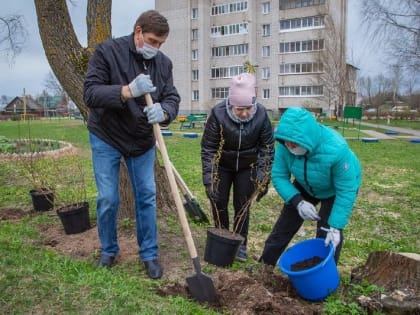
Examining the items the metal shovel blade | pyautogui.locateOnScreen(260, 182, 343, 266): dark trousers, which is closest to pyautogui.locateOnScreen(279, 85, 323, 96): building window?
pyautogui.locateOnScreen(260, 182, 343, 266): dark trousers

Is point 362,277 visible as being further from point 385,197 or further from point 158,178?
point 385,197

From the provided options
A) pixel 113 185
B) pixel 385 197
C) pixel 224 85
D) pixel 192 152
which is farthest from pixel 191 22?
pixel 113 185

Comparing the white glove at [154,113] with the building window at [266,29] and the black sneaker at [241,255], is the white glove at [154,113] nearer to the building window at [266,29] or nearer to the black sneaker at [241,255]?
the black sneaker at [241,255]

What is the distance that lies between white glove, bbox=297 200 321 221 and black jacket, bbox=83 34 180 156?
1.14 metres

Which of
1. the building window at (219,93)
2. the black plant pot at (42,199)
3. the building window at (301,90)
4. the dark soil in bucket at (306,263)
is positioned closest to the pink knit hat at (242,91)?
the dark soil in bucket at (306,263)

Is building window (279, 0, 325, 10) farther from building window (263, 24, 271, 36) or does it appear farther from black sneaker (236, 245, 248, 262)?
black sneaker (236, 245, 248, 262)

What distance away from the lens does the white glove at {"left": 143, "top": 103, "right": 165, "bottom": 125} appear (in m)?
2.85

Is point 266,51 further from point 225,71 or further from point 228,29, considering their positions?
point 228,29

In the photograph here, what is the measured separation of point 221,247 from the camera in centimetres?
332

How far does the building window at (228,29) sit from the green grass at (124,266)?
37440mm

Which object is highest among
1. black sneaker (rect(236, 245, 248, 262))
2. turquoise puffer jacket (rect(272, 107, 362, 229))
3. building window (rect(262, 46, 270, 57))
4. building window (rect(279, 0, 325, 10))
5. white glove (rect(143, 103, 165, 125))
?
building window (rect(279, 0, 325, 10))

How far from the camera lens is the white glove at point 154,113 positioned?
112 inches

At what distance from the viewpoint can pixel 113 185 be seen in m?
3.07

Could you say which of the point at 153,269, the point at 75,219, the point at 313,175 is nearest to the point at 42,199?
the point at 75,219
